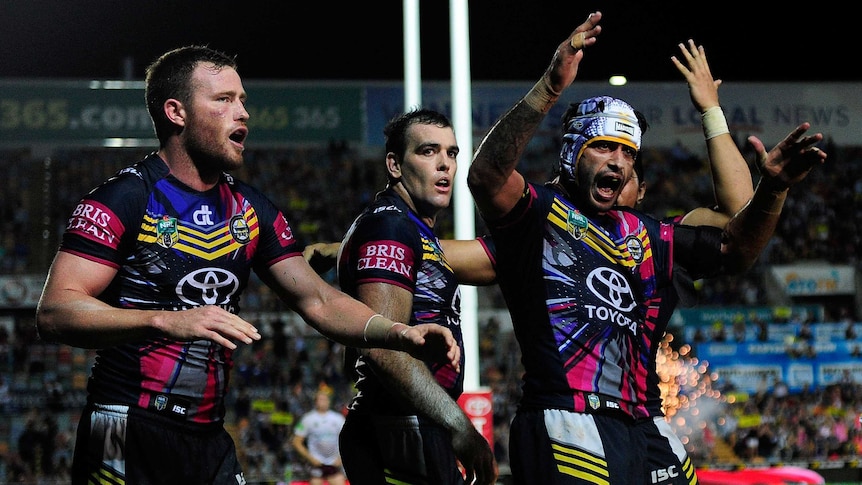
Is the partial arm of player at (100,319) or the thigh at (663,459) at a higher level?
the partial arm of player at (100,319)

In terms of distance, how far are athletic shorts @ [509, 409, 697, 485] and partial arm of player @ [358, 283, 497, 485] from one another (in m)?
0.15

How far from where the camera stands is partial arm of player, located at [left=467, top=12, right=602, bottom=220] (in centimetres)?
399

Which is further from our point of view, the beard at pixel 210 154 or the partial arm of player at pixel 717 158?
the partial arm of player at pixel 717 158

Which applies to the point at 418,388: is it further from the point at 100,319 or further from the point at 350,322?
the point at 100,319

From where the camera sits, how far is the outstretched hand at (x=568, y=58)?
3.97 meters

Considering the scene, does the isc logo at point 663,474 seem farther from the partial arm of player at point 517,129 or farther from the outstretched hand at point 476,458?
the partial arm of player at point 517,129

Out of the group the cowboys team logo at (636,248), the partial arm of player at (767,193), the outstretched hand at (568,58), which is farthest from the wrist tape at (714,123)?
the outstretched hand at (568,58)

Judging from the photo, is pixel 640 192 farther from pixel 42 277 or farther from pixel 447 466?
pixel 42 277

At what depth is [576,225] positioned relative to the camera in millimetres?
4469

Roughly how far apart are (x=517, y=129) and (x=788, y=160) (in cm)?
127

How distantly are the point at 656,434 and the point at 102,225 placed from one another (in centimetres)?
234

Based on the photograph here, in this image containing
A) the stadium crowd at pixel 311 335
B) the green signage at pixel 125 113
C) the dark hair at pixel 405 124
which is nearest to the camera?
the dark hair at pixel 405 124

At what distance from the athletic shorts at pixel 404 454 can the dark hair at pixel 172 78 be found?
157 cm

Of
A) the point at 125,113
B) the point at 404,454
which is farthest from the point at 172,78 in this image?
the point at 125,113
